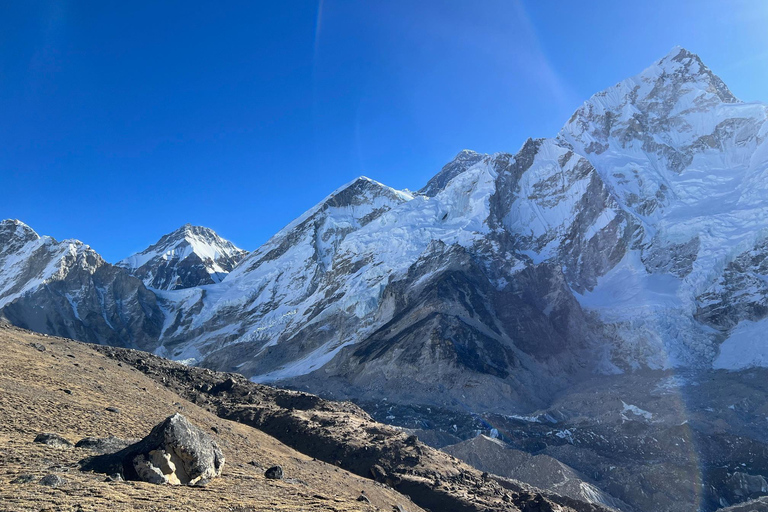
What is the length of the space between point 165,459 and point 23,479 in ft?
11.6

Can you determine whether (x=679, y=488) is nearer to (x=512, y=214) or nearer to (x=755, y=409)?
(x=755, y=409)

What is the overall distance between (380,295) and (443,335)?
3802cm

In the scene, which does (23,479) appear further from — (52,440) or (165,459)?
(165,459)

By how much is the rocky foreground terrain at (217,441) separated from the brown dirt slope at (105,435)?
0.05m

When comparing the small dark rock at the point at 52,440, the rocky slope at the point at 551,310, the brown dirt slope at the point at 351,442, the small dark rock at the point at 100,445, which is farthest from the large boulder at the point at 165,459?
the rocky slope at the point at 551,310

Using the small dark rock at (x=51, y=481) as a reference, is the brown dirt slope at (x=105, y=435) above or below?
above

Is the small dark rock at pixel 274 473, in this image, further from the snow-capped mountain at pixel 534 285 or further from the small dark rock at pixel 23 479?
the snow-capped mountain at pixel 534 285

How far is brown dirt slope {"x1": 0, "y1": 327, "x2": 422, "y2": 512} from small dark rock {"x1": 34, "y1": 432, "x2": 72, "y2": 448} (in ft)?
1.32

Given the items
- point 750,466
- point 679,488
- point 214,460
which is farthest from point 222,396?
point 750,466

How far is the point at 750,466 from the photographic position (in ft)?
183

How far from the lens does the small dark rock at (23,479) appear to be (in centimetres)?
1298

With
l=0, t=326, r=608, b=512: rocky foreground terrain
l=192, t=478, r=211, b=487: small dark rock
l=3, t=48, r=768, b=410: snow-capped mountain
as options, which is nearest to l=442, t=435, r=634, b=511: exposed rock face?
l=0, t=326, r=608, b=512: rocky foreground terrain

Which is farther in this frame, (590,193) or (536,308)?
(590,193)

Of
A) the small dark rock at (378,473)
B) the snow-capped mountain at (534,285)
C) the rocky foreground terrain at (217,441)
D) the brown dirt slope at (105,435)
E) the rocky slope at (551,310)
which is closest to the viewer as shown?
the brown dirt slope at (105,435)
